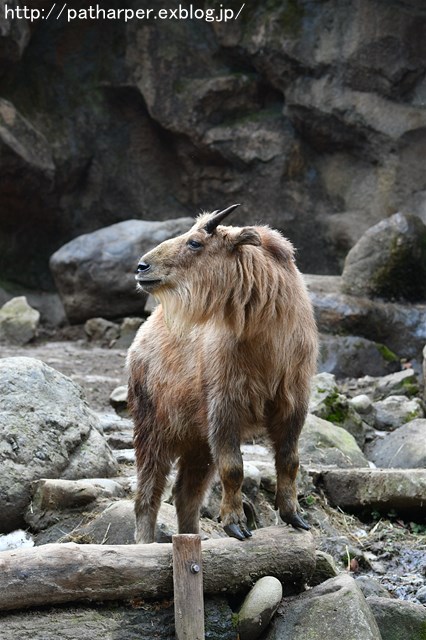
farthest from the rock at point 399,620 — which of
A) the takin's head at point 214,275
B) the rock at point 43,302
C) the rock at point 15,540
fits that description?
the rock at point 43,302

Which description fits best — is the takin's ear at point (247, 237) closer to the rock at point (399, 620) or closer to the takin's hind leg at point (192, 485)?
the takin's hind leg at point (192, 485)

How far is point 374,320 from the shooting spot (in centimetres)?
1097

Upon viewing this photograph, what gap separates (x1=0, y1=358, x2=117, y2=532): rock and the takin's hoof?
1.39 metres

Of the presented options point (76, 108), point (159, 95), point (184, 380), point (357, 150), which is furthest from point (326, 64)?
point (184, 380)

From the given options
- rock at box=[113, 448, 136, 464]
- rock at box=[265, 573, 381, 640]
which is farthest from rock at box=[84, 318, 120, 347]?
rock at box=[265, 573, 381, 640]

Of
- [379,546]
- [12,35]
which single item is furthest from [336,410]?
[12,35]

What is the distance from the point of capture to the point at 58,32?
14.0 metres

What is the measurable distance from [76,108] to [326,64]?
3.86 meters

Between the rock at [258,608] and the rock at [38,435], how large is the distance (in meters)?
1.57

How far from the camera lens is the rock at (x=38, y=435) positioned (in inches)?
210

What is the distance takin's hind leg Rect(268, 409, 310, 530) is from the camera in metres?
4.71

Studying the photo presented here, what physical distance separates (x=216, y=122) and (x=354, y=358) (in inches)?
191

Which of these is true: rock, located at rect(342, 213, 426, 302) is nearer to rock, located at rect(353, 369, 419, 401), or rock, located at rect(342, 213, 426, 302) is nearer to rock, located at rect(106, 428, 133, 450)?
rock, located at rect(353, 369, 419, 401)

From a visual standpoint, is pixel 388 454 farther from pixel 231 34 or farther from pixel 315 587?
pixel 231 34
